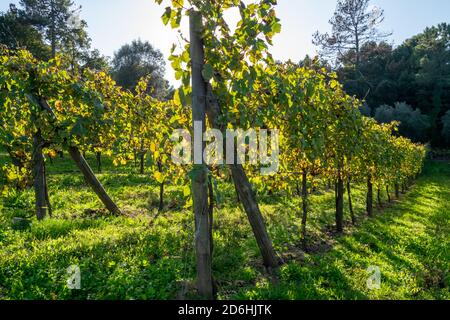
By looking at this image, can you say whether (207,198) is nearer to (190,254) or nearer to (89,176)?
(190,254)

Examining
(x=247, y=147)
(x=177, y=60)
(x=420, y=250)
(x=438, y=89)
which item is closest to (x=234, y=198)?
(x=420, y=250)

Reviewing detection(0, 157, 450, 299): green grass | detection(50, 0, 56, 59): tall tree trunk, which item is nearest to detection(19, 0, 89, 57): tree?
detection(50, 0, 56, 59): tall tree trunk

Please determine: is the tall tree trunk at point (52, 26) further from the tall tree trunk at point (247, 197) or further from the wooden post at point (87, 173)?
the tall tree trunk at point (247, 197)

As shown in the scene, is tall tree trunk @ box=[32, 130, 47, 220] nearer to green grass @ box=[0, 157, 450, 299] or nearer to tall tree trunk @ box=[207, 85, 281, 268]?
green grass @ box=[0, 157, 450, 299]

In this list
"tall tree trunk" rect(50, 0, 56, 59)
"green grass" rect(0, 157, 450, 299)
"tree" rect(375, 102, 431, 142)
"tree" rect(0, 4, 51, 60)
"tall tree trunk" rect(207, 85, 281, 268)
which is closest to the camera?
"tall tree trunk" rect(207, 85, 281, 268)

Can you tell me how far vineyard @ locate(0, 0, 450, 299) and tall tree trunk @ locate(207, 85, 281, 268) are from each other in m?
0.02

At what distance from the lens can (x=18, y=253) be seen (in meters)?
6.36

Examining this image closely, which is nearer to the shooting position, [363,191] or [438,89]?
[363,191]

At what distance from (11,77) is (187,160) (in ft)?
15.5

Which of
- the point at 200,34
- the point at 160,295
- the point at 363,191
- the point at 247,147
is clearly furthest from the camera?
the point at 363,191

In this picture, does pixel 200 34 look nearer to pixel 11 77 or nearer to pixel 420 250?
pixel 11 77

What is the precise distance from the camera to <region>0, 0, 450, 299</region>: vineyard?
14.4 feet

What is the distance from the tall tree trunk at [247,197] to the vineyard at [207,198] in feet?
0.08

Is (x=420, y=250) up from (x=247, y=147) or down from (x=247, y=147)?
down
